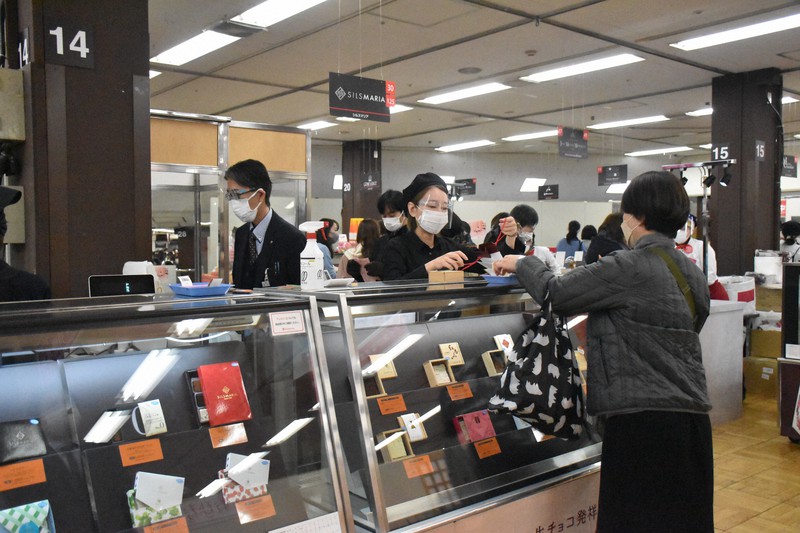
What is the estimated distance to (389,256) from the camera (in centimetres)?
335

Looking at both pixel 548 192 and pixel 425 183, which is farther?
pixel 548 192

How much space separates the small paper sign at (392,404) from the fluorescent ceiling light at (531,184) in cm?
1759

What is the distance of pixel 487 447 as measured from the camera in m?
2.50

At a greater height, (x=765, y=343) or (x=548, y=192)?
(x=548, y=192)

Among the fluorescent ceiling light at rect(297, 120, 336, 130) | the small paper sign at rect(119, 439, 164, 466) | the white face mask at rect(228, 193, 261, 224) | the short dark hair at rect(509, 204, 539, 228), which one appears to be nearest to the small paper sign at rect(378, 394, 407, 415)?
the small paper sign at rect(119, 439, 164, 466)

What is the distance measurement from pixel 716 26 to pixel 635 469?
7.14 m

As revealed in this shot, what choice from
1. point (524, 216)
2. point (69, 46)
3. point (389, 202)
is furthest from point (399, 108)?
point (69, 46)

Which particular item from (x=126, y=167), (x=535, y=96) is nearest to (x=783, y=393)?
(x=126, y=167)

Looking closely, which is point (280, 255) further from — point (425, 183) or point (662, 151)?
point (662, 151)

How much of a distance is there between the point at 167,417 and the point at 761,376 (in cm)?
675

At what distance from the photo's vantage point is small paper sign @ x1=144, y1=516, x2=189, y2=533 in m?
1.72

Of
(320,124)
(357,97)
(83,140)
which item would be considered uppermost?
(320,124)

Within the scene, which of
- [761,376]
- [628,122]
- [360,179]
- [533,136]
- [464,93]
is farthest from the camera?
[360,179]

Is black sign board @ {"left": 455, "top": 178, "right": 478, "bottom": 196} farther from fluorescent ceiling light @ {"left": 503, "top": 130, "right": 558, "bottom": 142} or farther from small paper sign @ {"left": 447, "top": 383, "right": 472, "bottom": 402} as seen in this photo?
small paper sign @ {"left": 447, "top": 383, "right": 472, "bottom": 402}
